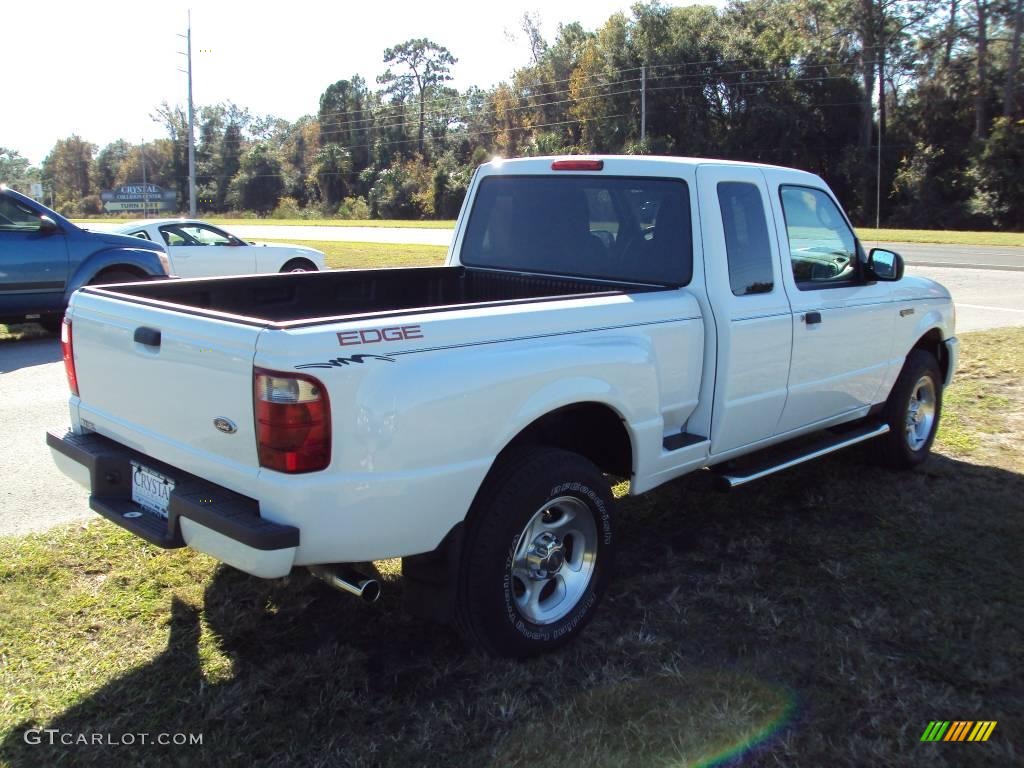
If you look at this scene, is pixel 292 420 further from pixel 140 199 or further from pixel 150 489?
pixel 140 199

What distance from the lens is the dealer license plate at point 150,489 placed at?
3270 mm

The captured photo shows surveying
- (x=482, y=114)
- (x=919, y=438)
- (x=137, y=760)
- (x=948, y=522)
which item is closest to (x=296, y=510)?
(x=137, y=760)

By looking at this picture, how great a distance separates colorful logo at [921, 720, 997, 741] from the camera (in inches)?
122

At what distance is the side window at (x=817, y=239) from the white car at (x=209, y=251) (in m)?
10.1

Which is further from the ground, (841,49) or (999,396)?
(841,49)

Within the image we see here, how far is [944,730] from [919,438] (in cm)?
333

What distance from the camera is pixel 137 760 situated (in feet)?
9.43

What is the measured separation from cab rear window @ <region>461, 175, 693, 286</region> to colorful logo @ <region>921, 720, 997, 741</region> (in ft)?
7.07

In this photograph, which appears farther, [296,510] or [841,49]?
[841,49]

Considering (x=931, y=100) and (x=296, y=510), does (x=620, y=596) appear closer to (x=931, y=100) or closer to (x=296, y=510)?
(x=296, y=510)

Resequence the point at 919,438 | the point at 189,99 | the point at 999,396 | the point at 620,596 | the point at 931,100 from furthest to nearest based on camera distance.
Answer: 1. the point at 931,100
2. the point at 189,99
3. the point at 999,396
4. the point at 919,438
5. the point at 620,596

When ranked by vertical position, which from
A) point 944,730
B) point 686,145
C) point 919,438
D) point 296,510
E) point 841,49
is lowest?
point 944,730

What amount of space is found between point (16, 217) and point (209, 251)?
150 inches

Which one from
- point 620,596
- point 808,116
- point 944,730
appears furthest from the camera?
point 808,116
